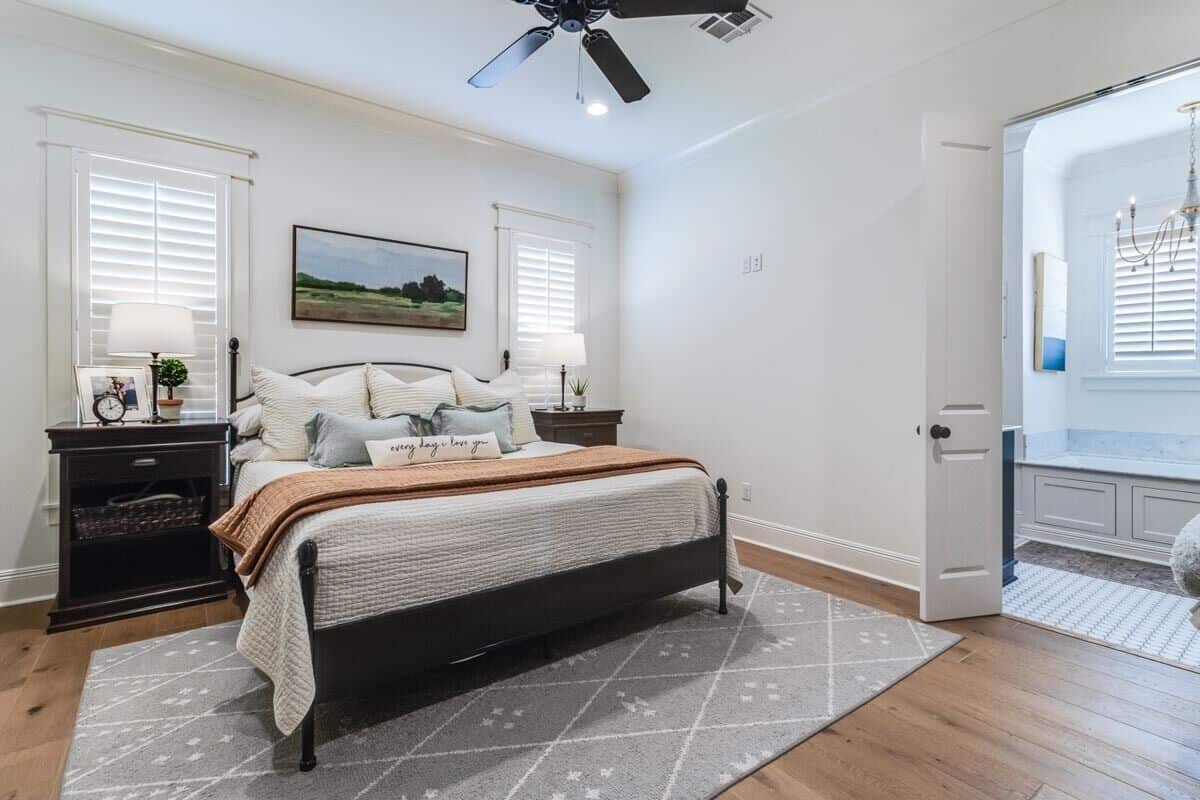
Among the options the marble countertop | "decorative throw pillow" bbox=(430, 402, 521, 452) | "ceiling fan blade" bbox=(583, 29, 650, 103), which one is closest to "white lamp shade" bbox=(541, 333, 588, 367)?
"decorative throw pillow" bbox=(430, 402, 521, 452)

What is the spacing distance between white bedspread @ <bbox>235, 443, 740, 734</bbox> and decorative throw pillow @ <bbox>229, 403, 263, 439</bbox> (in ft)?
2.23

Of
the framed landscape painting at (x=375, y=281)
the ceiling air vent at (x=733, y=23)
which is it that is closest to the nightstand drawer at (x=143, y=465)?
the framed landscape painting at (x=375, y=281)

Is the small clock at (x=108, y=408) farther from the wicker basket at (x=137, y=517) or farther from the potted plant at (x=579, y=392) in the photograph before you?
the potted plant at (x=579, y=392)

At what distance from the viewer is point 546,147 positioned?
4.50 meters

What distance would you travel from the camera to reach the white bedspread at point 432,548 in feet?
5.52

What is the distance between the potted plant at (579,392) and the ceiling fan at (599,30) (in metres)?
2.39

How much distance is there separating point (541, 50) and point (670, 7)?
1196 millimetres

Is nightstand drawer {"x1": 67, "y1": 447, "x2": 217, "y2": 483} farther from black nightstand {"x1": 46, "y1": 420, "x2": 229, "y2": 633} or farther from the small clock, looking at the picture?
the small clock

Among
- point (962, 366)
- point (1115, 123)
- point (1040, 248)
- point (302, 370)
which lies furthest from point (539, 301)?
point (1115, 123)

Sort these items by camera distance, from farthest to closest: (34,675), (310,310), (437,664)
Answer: (310,310)
(34,675)
(437,664)

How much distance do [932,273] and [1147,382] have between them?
318cm

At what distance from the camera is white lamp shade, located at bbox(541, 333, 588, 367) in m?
4.34

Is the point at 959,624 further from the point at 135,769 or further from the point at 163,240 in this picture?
the point at 163,240

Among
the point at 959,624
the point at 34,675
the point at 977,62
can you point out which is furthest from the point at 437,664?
the point at 977,62
